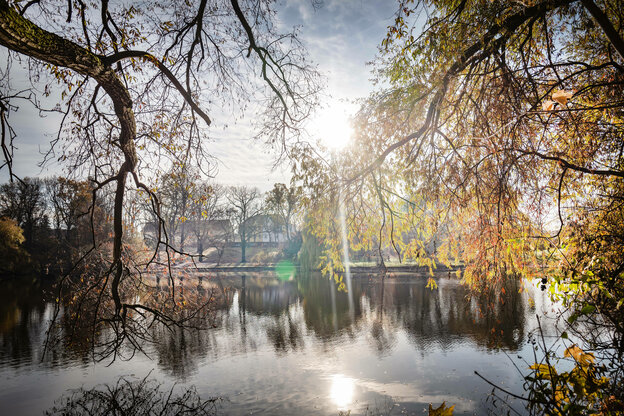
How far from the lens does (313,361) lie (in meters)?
9.37

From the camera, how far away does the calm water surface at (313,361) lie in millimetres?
7082

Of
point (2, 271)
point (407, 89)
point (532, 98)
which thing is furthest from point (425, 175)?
point (2, 271)

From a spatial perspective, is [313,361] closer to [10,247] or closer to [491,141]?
[491,141]

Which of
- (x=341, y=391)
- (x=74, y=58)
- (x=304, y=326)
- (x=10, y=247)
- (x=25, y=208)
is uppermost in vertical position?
(x=25, y=208)

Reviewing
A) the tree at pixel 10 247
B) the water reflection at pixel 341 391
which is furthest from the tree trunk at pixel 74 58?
the tree at pixel 10 247

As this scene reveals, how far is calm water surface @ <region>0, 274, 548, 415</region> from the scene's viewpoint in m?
7.08

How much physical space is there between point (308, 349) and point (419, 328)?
4.32 metres

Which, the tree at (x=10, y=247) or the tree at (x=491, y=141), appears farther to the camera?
the tree at (x=10, y=247)

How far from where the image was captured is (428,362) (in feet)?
29.7

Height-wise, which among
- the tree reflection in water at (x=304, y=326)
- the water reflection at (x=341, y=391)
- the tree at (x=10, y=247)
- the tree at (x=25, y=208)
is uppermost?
the tree at (x=25, y=208)

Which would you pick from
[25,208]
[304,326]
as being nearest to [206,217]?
[304,326]

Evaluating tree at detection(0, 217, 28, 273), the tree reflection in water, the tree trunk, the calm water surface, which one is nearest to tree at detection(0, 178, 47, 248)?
tree at detection(0, 217, 28, 273)

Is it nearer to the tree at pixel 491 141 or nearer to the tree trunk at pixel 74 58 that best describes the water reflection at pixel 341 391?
the tree at pixel 491 141

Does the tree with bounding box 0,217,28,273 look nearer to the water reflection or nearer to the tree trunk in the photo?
the water reflection
